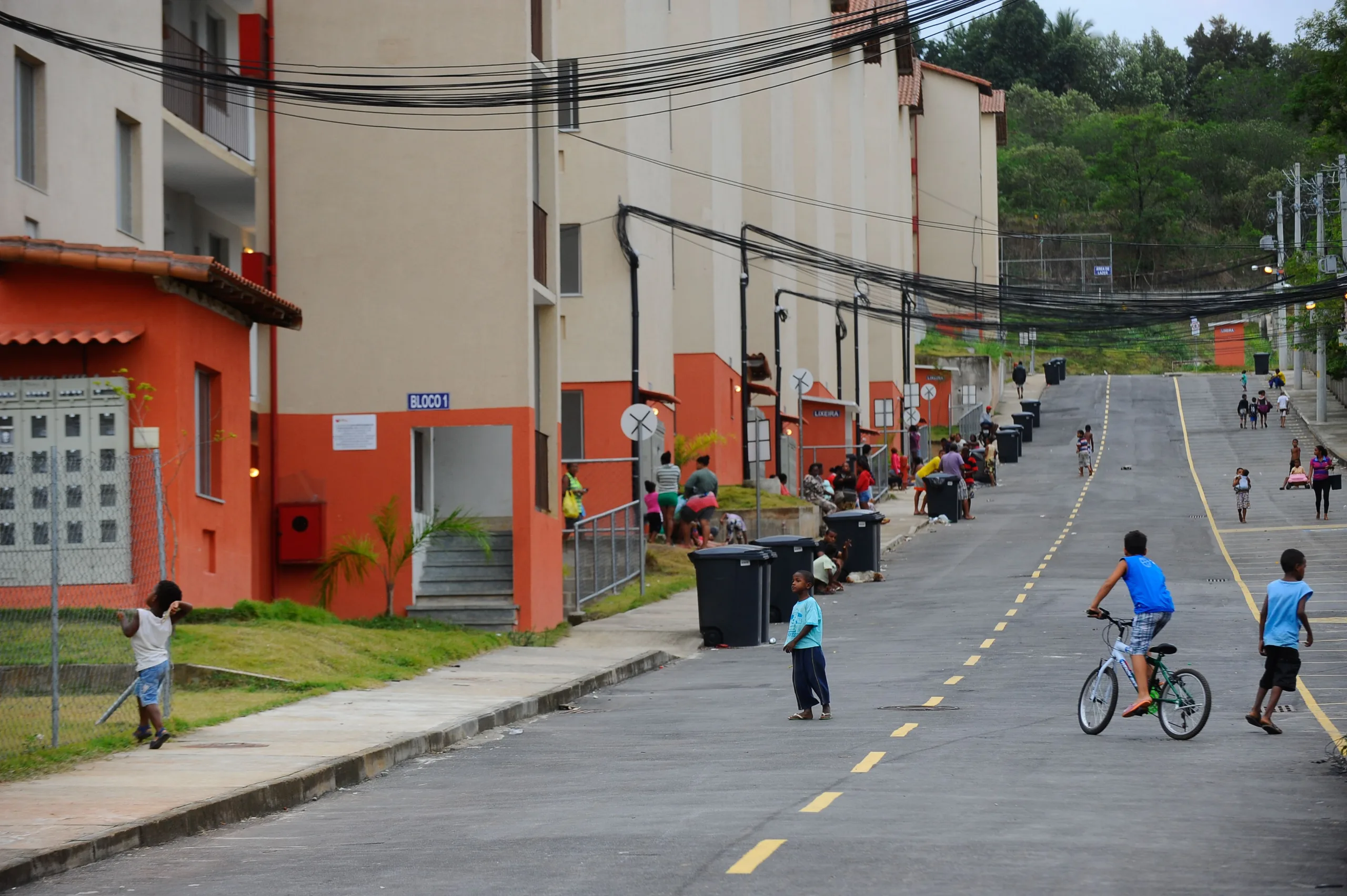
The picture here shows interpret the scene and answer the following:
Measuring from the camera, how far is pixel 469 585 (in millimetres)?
26422

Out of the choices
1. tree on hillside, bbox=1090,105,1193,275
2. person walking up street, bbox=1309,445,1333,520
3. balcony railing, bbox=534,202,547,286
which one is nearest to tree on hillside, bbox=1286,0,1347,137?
person walking up street, bbox=1309,445,1333,520

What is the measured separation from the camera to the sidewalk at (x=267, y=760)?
1075cm

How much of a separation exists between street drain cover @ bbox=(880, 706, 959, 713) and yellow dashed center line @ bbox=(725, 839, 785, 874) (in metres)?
7.32

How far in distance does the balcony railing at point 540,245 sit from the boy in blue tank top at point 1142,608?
1345cm

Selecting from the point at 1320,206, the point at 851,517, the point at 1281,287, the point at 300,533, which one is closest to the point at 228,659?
the point at 300,533

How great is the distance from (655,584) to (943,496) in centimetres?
1649

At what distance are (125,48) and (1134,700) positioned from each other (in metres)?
15.0

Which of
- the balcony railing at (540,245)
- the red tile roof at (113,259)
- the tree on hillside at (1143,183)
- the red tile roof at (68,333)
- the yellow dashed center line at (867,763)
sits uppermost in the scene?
the tree on hillside at (1143,183)

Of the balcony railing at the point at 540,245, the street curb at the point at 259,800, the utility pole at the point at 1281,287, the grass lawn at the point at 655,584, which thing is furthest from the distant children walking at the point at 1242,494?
the utility pole at the point at 1281,287

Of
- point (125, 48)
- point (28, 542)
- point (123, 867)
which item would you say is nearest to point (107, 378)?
point (28, 542)

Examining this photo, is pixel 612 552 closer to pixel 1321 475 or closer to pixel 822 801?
pixel 822 801

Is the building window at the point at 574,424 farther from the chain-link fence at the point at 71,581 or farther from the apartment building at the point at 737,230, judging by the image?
the chain-link fence at the point at 71,581

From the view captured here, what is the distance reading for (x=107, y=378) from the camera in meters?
20.1

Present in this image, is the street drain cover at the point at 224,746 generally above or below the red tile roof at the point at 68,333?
below
